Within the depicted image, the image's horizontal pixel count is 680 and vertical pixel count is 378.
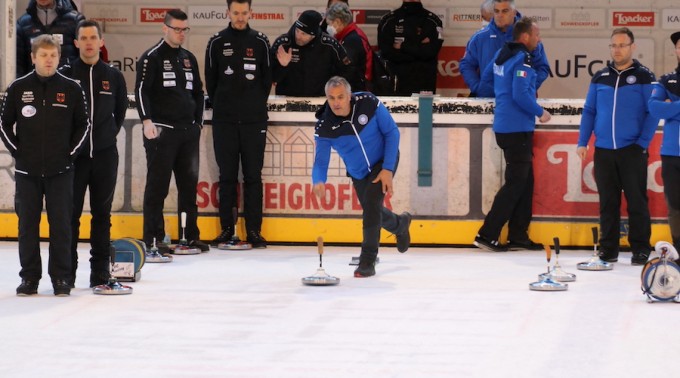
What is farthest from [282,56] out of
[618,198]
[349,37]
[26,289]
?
[26,289]

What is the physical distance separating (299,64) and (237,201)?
136cm

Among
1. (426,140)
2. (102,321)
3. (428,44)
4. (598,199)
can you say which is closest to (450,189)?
(426,140)

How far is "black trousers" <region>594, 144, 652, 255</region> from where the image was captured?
34.0 feet

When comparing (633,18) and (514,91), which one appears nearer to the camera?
(514,91)

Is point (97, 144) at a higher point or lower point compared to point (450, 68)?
lower

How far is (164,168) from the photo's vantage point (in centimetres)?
1081

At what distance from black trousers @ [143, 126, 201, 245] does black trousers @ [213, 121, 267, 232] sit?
34cm

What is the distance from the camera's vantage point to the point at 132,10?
14.8m

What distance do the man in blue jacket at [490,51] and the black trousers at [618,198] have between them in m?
1.24

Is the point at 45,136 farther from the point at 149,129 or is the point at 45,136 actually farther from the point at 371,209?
the point at 371,209

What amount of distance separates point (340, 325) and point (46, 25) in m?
5.97

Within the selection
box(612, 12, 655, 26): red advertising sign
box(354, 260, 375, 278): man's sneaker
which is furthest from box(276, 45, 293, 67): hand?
box(612, 12, 655, 26): red advertising sign

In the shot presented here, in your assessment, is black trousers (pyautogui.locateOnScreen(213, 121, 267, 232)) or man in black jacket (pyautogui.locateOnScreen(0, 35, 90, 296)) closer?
man in black jacket (pyautogui.locateOnScreen(0, 35, 90, 296))

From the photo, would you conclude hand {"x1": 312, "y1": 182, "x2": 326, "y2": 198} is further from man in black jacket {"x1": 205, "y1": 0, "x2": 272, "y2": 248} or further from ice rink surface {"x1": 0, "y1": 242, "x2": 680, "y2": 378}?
man in black jacket {"x1": 205, "y1": 0, "x2": 272, "y2": 248}
